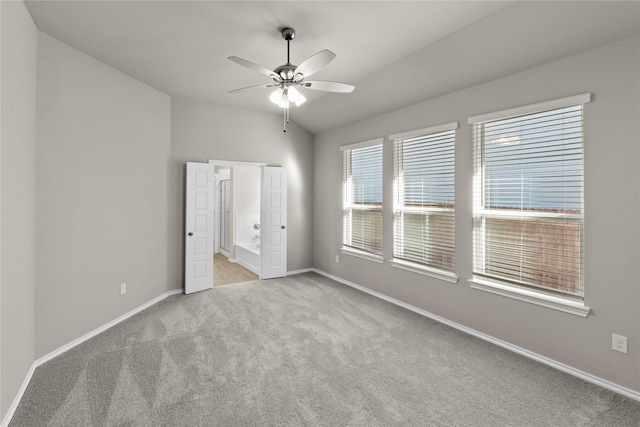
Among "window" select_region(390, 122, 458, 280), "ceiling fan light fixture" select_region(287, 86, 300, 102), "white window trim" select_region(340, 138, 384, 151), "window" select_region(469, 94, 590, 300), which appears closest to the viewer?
"window" select_region(469, 94, 590, 300)

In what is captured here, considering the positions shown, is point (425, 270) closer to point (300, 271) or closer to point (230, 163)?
point (300, 271)

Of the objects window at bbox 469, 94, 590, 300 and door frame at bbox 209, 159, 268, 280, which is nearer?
window at bbox 469, 94, 590, 300

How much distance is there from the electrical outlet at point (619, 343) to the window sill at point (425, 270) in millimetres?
1310

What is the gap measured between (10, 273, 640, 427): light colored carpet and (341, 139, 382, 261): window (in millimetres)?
1374

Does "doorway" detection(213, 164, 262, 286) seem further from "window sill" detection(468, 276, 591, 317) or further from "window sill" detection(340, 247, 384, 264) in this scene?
"window sill" detection(468, 276, 591, 317)

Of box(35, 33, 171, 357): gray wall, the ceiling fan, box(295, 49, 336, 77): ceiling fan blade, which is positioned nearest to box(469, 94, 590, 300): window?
the ceiling fan

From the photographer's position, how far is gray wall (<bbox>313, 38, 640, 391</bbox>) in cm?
223

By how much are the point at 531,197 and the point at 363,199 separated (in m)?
2.36

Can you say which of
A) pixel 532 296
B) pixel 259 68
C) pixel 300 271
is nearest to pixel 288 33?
pixel 259 68

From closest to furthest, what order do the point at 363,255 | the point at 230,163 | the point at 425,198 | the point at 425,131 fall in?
1. the point at 425,131
2. the point at 425,198
3. the point at 363,255
4. the point at 230,163

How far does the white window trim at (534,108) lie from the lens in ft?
8.05

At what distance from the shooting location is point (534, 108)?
272cm

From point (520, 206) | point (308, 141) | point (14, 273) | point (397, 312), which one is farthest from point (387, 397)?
point (308, 141)

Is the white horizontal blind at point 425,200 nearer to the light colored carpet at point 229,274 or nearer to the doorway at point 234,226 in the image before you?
the doorway at point 234,226
